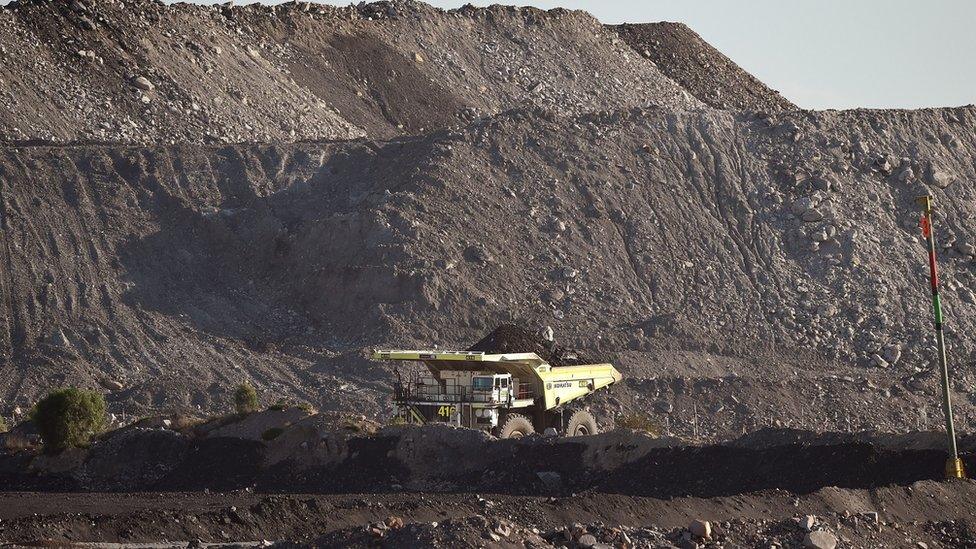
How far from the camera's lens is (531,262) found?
4547 cm

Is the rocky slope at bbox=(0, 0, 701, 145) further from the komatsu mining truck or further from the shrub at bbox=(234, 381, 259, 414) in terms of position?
the komatsu mining truck

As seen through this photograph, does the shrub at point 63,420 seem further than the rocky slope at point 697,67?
No

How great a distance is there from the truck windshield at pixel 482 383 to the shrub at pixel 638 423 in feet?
16.6

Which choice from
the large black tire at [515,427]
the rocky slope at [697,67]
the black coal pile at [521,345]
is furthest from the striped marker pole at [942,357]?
the rocky slope at [697,67]

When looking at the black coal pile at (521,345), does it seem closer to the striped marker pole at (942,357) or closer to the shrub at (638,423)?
the shrub at (638,423)

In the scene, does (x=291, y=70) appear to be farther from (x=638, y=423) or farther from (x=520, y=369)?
(x=520, y=369)

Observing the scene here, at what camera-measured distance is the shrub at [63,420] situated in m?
29.1

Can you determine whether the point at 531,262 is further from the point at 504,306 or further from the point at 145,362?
the point at 145,362

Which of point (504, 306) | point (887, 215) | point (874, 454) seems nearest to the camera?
point (874, 454)

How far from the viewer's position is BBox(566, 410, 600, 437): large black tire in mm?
29672

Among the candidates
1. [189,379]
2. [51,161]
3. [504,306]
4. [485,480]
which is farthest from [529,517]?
[51,161]

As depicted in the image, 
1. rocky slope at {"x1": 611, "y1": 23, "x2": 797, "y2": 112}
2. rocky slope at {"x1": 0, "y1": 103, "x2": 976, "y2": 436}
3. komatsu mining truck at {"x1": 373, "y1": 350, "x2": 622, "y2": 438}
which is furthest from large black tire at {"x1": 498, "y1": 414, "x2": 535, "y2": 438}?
rocky slope at {"x1": 611, "y1": 23, "x2": 797, "y2": 112}

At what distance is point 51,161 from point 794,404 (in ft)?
81.6

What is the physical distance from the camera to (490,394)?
2848cm
